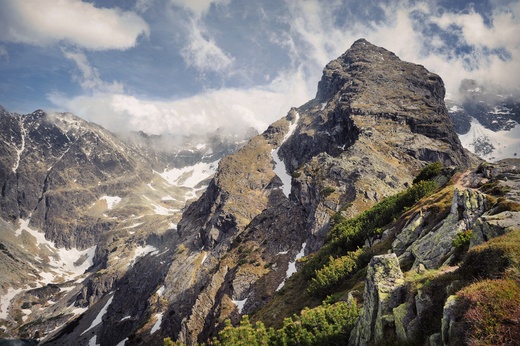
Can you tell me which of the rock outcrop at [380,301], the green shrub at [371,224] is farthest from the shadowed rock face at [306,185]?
the rock outcrop at [380,301]

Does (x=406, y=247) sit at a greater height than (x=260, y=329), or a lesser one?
greater

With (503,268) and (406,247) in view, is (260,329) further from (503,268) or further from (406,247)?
(503,268)

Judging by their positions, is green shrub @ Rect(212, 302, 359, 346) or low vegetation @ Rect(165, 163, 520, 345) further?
green shrub @ Rect(212, 302, 359, 346)

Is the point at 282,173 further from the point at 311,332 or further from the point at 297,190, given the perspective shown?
the point at 311,332

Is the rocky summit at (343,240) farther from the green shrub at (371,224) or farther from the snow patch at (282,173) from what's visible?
the snow patch at (282,173)

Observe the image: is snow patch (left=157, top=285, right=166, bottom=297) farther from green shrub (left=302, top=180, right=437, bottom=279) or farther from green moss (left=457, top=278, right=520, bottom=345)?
green moss (left=457, top=278, right=520, bottom=345)

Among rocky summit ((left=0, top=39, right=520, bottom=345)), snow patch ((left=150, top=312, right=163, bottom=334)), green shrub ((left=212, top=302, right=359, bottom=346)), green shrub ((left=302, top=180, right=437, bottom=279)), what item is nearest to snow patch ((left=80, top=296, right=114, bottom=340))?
rocky summit ((left=0, top=39, right=520, bottom=345))

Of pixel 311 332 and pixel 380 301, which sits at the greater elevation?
pixel 380 301

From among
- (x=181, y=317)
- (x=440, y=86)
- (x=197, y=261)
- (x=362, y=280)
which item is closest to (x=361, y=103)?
(x=440, y=86)

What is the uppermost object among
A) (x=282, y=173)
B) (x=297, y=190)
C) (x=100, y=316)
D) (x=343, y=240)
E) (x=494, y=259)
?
(x=282, y=173)

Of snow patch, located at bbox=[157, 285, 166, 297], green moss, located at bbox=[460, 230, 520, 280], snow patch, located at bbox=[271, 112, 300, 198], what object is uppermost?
snow patch, located at bbox=[271, 112, 300, 198]

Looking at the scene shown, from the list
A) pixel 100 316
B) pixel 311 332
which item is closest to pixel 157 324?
pixel 100 316

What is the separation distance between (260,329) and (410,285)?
507 inches

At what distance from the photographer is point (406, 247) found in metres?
Answer: 27.3
